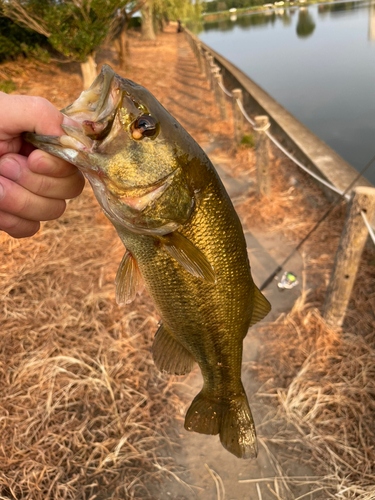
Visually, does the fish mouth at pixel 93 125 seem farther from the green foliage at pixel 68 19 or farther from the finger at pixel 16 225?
the green foliage at pixel 68 19

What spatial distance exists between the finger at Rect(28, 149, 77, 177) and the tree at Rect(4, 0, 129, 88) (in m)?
8.56

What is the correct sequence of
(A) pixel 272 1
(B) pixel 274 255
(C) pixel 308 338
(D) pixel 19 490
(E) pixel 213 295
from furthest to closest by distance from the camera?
(A) pixel 272 1 → (B) pixel 274 255 → (C) pixel 308 338 → (D) pixel 19 490 → (E) pixel 213 295

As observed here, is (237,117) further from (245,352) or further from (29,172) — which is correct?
(29,172)

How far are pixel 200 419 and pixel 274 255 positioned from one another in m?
3.28

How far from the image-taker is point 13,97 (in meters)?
1.43

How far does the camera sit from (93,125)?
1303 millimetres

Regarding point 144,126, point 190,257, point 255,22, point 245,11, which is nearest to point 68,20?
point 144,126

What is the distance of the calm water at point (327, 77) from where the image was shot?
992 cm

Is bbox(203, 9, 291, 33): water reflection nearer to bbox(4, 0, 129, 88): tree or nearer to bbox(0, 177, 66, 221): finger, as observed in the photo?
bbox(4, 0, 129, 88): tree

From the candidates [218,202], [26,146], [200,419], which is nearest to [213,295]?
[218,202]

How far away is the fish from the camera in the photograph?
1.33 metres

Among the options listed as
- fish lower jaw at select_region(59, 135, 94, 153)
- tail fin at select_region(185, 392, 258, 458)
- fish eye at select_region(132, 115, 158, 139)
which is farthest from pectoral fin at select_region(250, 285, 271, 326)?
fish lower jaw at select_region(59, 135, 94, 153)

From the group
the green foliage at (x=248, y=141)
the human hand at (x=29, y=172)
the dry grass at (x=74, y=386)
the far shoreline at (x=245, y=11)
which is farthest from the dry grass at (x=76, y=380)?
the far shoreline at (x=245, y=11)

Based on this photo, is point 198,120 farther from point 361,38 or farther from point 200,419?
point 361,38
